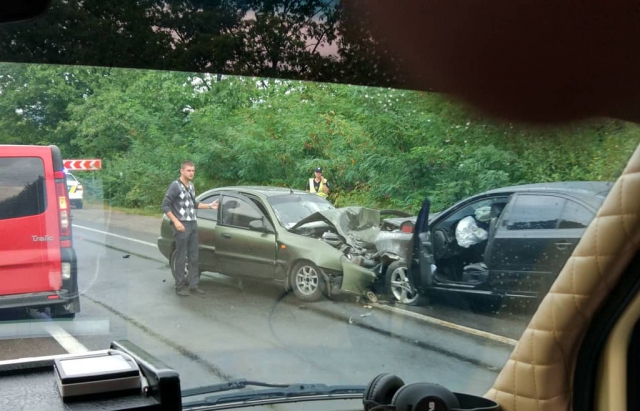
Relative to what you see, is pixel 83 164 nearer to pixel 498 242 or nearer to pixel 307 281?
pixel 307 281

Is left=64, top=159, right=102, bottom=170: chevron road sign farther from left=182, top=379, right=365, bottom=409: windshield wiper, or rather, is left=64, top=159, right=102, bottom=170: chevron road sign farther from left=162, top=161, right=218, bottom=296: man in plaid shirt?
left=182, top=379, right=365, bottom=409: windshield wiper

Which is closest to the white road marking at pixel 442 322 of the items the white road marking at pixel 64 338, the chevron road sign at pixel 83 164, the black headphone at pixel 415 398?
the black headphone at pixel 415 398

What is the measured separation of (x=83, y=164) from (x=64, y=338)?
3.32ft

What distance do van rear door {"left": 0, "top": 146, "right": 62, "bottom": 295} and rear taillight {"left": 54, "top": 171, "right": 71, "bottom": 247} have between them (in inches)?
1.0

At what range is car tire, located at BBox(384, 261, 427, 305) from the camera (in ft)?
13.2

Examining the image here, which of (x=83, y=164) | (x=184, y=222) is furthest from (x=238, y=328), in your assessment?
(x=83, y=164)

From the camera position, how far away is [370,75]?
10.4 ft

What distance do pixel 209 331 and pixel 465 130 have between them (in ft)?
6.44

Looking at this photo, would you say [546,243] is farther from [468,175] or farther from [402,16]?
[402,16]

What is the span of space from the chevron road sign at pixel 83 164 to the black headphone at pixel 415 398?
2114 millimetres

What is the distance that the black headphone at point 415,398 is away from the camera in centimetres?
274

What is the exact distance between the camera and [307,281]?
4.30m

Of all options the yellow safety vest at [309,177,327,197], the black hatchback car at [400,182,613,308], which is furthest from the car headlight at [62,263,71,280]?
the black hatchback car at [400,182,613,308]

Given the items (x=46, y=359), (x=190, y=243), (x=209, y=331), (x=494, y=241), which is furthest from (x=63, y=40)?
(x=494, y=241)
